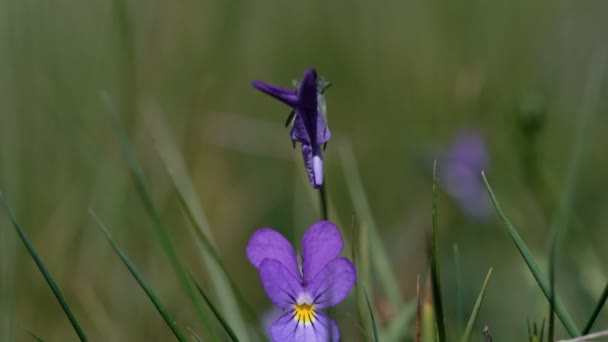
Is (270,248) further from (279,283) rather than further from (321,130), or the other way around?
(321,130)

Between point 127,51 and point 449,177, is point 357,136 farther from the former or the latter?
point 127,51

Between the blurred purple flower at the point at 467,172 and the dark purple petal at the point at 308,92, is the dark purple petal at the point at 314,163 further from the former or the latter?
the blurred purple flower at the point at 467,172

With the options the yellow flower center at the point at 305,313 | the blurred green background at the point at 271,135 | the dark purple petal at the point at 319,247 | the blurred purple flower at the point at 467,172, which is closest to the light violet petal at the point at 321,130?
the dark purple petal at the point at 319,247

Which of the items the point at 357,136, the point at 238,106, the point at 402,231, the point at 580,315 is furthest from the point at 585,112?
the point at 238,106

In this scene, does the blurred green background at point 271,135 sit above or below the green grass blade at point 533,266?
above

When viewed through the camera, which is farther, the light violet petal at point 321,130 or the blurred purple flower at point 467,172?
the blurred purple flower at point 467,172

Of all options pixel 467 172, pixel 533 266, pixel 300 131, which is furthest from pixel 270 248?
pixel 467 172

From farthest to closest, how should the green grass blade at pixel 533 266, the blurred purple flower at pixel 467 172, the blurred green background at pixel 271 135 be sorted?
the blurred purple flower at pixel 467 172 < the blurred green background at pixel 271 135 < the green grass blade at pixel 533 266

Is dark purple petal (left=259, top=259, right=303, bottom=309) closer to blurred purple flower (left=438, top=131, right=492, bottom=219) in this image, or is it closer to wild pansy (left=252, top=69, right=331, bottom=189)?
wild pansy (left=252, top=69, right=331, bottom=189)
